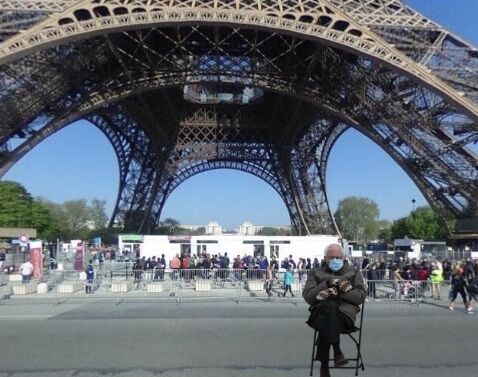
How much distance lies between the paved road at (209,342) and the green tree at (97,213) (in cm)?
11109

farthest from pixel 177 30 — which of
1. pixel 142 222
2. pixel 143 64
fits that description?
pixel 142 222

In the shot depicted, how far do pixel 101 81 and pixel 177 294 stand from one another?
15936mm

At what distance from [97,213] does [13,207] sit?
55923 mm

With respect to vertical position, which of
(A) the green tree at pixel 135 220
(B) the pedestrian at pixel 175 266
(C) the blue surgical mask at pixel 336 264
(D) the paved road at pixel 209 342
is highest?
(A) the green tree at pixel 135 220

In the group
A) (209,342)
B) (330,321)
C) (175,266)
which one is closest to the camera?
(330,321)

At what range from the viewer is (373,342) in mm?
10539

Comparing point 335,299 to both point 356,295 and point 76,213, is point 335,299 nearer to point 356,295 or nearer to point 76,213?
point 356,295

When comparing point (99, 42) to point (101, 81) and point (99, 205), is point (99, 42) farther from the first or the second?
point (99, 205)

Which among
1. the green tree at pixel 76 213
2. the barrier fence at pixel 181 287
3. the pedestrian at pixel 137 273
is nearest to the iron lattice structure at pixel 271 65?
the barrier fence at pixel 181 287

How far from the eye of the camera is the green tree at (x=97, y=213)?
12525cm

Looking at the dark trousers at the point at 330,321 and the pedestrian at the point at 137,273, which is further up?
the dark trousers at the point at 330,321

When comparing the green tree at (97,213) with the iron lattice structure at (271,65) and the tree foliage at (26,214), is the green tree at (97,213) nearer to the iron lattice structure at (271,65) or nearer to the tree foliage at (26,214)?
the tree foliage at (26,214)

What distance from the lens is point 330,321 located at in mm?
4098

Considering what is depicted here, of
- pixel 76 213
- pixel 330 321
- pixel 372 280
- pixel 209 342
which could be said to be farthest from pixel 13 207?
pixel 330 321
